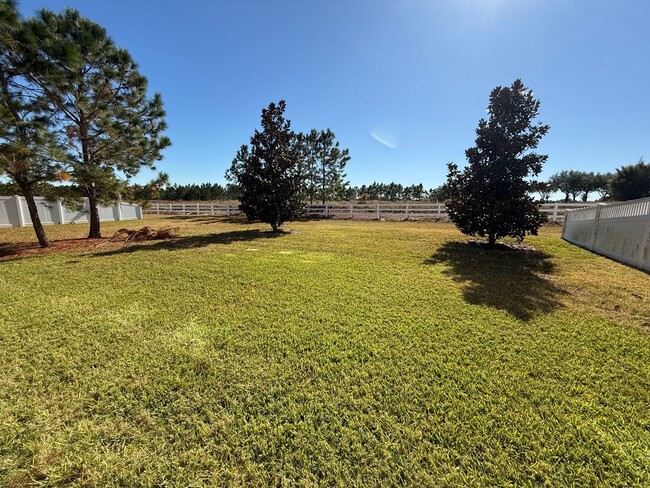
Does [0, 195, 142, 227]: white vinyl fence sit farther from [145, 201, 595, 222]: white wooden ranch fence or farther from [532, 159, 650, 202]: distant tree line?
[532, 159, 650, 202]: distant tree line

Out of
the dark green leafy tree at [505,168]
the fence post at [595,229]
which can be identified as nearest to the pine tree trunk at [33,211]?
the dark green leafy tree at [505,168]

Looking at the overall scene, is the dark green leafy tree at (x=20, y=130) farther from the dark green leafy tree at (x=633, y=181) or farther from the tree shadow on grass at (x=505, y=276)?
the dark green leafy tree at (x=633, y=181)

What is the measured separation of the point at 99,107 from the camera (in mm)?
8031

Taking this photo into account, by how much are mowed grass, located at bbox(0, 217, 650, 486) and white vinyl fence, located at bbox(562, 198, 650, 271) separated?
66.8 inches

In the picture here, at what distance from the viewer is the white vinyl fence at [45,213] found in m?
12.5

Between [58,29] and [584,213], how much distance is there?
15613 millimetres

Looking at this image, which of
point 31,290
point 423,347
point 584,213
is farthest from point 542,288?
point 31,290

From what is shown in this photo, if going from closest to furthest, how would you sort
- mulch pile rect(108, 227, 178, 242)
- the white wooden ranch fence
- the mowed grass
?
the mowed grass → mulch pile rect(108, 227, 178, 242) → the white wooden ranch fence

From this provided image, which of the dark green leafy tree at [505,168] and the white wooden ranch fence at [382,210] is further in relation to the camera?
the white wooden ranch fence at [382,210]

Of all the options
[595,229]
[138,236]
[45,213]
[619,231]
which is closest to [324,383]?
[619,231]

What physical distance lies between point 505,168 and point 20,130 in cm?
1201

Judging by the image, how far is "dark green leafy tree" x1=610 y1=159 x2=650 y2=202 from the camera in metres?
24.7

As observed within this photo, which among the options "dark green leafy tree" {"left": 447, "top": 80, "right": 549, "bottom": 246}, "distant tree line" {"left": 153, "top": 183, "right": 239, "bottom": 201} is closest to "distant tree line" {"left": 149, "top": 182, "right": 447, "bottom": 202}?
"distant tree line" {"left": 153, "top": 183, "right": 239, "bottom": 201}

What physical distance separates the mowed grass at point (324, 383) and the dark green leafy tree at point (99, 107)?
4.73 m
